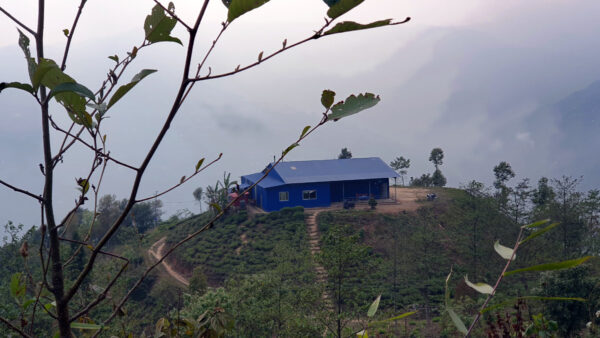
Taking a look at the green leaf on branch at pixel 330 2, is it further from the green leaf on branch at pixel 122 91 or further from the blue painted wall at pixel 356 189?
the blue painted wall at pixel 356 189

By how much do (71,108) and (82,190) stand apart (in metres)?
0.18

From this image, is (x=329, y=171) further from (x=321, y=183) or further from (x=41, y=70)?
(x=41, y=70)

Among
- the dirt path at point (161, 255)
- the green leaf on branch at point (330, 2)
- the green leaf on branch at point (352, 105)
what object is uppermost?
the green leaf on branch at point (330, 2)

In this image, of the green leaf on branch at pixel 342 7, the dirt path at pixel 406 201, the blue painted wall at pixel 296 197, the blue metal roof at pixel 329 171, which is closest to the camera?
the green leaf on branch at pixel 342 7

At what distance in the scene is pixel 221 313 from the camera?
1.01m

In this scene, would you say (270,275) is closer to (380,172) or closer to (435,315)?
(435,315)

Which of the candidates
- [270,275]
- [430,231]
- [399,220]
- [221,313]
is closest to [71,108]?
[221,313]

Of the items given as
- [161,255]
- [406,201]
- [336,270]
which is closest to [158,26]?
[336,270]

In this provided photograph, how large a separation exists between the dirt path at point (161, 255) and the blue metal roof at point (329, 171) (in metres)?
5.09

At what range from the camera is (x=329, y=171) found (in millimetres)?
20016

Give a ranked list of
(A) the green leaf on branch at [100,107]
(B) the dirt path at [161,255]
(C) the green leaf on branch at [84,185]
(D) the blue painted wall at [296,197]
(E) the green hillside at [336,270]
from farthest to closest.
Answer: (D) the blue painted wall at [296,197] < (B) the dirt path at [161,255] < (E) the green hillside at [336,270] < (C) the green leaf on branch at [84,185] < (A) the green leaf on branch at [100,107]

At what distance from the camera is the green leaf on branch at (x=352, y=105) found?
22.2 inches

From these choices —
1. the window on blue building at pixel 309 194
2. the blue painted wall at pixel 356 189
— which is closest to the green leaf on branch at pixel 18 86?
the window on blue building at pixel 309 194

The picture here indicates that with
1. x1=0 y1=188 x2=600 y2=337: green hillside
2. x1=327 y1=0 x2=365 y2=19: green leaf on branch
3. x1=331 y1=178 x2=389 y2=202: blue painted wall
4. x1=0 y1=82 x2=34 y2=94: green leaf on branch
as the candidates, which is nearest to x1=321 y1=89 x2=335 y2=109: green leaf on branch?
x1=327 y1=0 x2=365 y2=19: green leaf on branch
